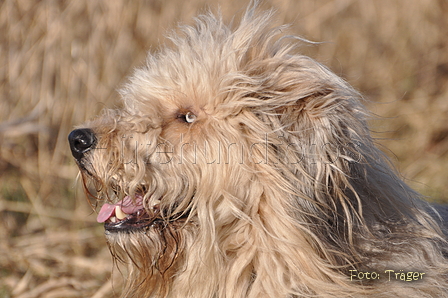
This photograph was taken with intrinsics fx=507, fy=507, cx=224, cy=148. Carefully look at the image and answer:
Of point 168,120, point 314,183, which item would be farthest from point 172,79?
point 314,183

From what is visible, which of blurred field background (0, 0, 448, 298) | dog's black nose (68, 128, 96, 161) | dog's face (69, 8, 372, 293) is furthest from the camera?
blurred field background (0, 0, 448, 298)

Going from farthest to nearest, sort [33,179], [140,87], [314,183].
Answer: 1. [33,179]
2. [140,87]
3. [314,183]

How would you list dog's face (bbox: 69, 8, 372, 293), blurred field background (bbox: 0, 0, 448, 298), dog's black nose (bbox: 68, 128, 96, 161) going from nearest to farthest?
dog's face (bbox: 69, 8, 372, 293) → dog's black nose (bbox: 68, 128, 96, 161) → blurred field background (bbox: 0, 0, 448, 298)

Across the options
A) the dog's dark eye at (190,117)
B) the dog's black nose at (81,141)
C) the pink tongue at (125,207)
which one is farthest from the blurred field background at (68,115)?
the dog's dark eye at (190,117)

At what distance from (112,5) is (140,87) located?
2.53 metres

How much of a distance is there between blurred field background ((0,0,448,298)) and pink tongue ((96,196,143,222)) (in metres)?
0.96

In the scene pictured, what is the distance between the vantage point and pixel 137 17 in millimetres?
4629

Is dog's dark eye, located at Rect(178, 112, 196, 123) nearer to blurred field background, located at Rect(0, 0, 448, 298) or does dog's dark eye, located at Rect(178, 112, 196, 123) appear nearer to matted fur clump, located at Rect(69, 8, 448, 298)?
matted fur clump, located at Rect(69, 8, 448, 298)

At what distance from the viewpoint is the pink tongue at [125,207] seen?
2.02 meters

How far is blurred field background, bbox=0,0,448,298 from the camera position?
344 cm

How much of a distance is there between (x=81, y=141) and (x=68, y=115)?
252 centimetres

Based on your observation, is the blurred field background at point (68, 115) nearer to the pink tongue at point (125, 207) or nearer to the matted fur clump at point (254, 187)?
the pink tongue at point (125, 207)

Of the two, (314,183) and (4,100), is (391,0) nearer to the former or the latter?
(4,100)

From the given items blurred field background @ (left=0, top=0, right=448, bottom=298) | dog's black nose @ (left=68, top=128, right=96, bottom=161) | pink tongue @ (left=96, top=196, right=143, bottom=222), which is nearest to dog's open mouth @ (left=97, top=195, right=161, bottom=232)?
pink tongue @ (left=96, top=196, right=143, bottom=222)
